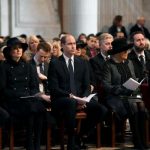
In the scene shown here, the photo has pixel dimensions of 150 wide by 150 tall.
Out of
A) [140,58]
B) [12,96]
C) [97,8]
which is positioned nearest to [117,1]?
[97,8]

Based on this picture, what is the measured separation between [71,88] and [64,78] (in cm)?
19

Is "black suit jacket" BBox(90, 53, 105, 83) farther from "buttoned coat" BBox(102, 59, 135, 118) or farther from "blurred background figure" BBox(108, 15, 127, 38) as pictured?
"blurred background figure" BBox(108, 15, 127, 38)

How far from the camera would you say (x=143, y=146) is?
12.8 m

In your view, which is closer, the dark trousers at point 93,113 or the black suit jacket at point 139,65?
the dark trousers at point 93,113

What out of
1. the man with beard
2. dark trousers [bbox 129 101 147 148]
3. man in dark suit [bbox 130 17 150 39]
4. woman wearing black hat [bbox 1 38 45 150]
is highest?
man in dark suit [bbox 130 17 150 39]

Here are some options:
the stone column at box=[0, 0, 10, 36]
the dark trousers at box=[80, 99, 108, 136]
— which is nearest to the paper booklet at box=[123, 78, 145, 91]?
the dark trousers at box=[80, 99, 108, 136]

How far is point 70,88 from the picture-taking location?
12.4 metres

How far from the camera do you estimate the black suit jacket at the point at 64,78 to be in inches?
484

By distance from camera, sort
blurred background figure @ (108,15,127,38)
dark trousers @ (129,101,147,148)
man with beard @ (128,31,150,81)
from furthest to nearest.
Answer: blurred background figure @ (108,15,127,38) → man with beard @ (128,31,150,81) → dark trousers @ (129,101,147,148)

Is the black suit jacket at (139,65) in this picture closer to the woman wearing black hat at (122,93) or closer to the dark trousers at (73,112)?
the woman wearing black hat at (122,93)

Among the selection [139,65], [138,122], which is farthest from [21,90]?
[139,65]

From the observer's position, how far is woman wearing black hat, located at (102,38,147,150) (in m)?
12.8

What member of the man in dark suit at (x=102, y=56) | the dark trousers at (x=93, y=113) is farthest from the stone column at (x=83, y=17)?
the dark trousers at (x=93, y=113)

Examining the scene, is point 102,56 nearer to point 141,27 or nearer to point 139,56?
point 139,56
